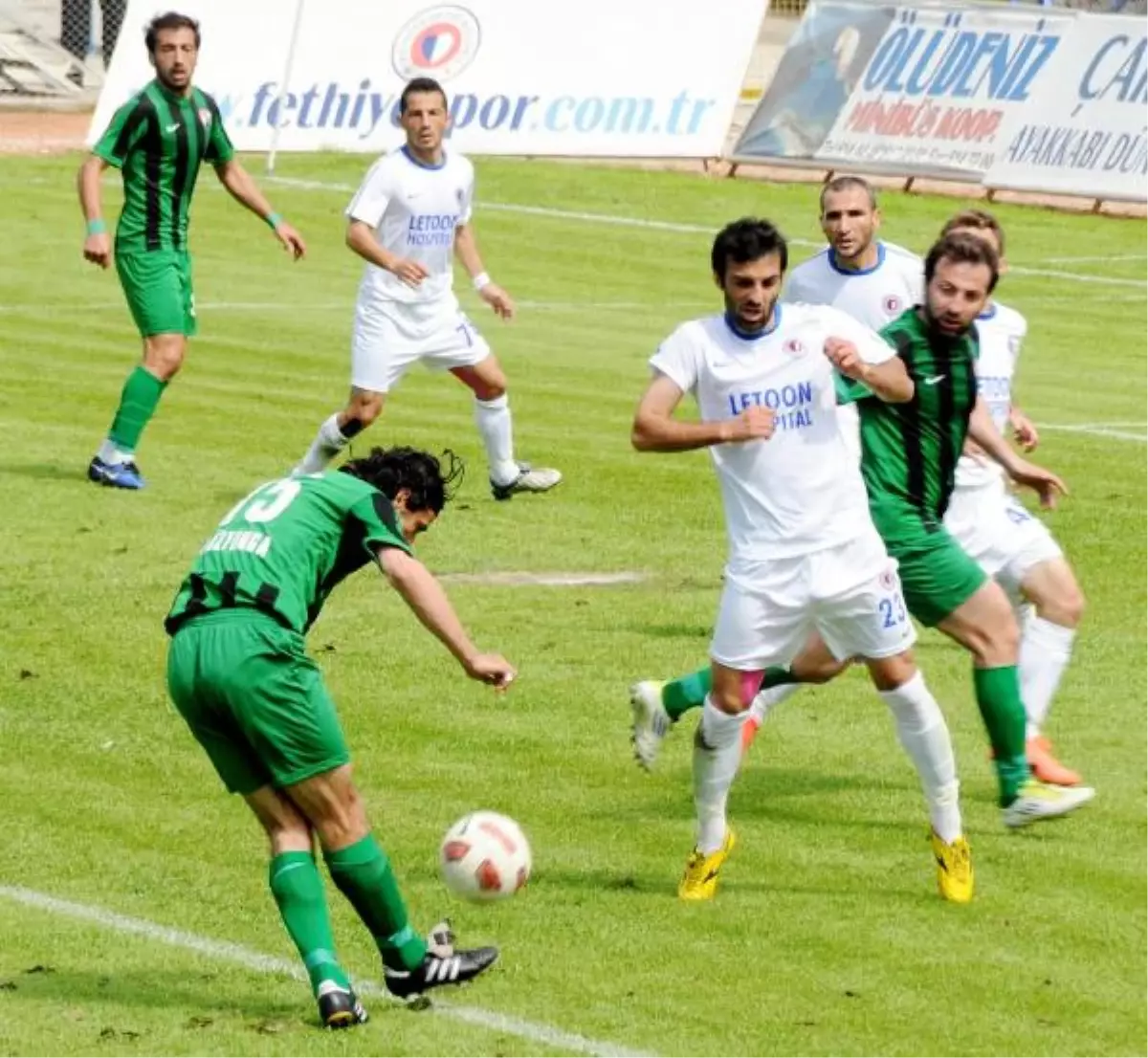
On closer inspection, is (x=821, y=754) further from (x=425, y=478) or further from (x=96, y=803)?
(x=425, y=478)

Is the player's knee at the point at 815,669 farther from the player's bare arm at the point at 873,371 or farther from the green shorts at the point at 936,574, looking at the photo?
the player's bare arm at the point at 873,371

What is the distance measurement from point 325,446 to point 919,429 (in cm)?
727

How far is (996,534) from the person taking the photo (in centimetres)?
1130

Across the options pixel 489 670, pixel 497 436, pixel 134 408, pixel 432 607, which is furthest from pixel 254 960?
pixel 134 408

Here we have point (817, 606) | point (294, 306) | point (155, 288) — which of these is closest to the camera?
point (817, 606)

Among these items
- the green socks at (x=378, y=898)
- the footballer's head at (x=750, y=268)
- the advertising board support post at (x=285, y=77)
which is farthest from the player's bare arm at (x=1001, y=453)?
the advertising board support post at (x=285, y=77)

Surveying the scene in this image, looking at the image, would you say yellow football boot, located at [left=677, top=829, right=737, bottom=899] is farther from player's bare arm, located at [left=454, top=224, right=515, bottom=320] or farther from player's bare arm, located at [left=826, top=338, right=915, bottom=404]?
player's bare arm, located at [left=454, top=224, right=515, bottom=320]

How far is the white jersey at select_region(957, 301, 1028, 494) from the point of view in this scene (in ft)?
37.2

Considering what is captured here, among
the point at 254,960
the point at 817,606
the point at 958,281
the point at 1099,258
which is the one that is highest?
the point at 1099,258

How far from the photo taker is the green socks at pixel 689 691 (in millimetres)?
11008

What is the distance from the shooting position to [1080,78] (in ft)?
101

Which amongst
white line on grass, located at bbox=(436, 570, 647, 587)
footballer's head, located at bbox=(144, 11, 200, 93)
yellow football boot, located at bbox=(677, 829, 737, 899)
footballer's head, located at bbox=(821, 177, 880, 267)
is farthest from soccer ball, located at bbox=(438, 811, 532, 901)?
footballer's head, located at bbox=(144, 11, 200, 93)

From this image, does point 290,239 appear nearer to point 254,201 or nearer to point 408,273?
point 254,201

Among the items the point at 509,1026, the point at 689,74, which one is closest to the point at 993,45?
the point at 689,74
